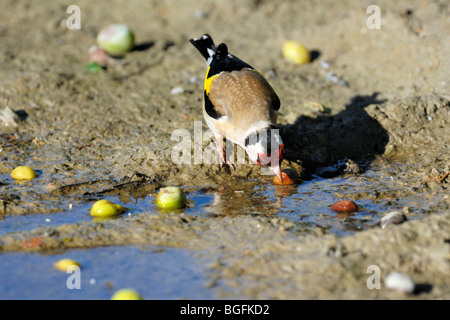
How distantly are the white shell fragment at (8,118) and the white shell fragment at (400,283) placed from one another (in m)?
4.81

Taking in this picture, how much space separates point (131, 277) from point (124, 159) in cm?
220

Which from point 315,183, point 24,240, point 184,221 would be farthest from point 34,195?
point 315,183

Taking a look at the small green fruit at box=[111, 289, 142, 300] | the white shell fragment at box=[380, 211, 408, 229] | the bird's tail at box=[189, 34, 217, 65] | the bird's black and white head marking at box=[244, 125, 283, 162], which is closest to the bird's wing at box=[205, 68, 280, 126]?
the bird's black and white head marking at box=[244, 125, 283, 162]

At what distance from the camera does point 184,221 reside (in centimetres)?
459

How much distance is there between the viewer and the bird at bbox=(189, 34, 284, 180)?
518 cm

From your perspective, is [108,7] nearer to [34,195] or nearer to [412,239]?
[34,195]

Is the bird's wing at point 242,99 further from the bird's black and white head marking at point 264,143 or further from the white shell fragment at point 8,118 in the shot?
the white shell fragment at point 8,118

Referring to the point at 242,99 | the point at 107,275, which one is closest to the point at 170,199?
the point at 107,275

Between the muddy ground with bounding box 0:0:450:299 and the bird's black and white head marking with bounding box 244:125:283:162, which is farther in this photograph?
the bird's black and white head marking with bounding box 244:125:283:162

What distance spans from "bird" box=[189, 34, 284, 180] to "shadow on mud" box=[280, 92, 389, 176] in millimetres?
431

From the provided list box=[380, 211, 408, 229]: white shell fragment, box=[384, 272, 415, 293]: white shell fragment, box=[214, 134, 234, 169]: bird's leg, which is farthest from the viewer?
box=[214, 134, 234, 169]: bird's leg

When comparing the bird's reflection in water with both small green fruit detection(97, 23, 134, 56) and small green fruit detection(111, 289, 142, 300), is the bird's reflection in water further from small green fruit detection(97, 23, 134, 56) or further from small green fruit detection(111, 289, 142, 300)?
small green fruit detection(97, 23, 134, 56)

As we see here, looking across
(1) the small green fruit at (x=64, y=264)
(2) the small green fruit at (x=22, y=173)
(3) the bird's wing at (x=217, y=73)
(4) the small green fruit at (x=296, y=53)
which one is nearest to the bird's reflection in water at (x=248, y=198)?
(3) the bird's wing at (x=217, y=73)

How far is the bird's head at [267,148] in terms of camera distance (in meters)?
5.12
